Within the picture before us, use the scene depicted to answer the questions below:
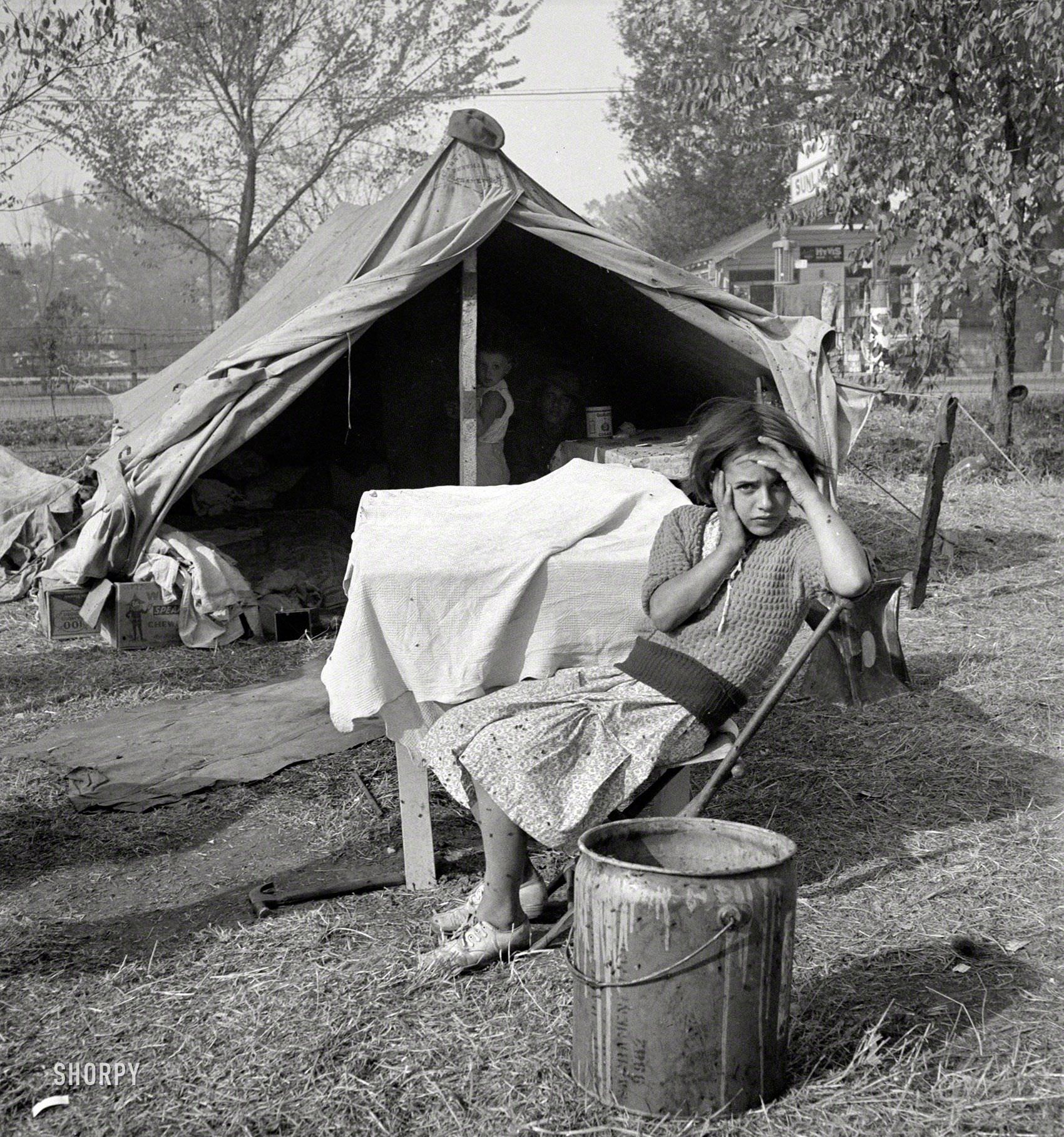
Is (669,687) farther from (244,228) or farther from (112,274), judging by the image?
(112,274)

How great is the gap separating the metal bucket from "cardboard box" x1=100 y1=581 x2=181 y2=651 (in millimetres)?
4312

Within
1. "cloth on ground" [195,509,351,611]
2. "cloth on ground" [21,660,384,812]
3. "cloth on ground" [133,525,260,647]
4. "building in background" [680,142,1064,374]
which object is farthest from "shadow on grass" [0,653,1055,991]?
"building in background" [680,142,1064,374]

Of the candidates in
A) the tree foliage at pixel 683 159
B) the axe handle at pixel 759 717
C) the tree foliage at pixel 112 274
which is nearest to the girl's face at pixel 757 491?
the axe handle at pixel 759 717

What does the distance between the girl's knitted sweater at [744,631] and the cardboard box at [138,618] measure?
3.79m

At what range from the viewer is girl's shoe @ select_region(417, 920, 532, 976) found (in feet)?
8.66

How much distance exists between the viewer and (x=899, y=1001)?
2.51 meters

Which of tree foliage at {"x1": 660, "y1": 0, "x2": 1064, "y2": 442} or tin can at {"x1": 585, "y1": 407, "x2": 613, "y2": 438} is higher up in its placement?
tree foliage at {"x1": 660, "y1": 0, "x2": 1064, "y2": 442}

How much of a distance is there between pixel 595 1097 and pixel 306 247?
7.70 metres

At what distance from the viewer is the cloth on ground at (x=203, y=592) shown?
595 cm

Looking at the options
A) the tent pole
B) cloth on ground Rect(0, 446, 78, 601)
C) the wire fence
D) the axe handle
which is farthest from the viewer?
the wire fence

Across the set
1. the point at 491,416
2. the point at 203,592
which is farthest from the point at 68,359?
the point at 203,592

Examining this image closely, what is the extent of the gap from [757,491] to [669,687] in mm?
509

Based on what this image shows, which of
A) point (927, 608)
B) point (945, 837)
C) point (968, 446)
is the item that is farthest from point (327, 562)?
point (968, 446)

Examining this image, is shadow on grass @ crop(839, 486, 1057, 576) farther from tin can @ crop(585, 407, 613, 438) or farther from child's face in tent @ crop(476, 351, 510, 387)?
child's face in tent @ crop(476, 351, 510, 387)
